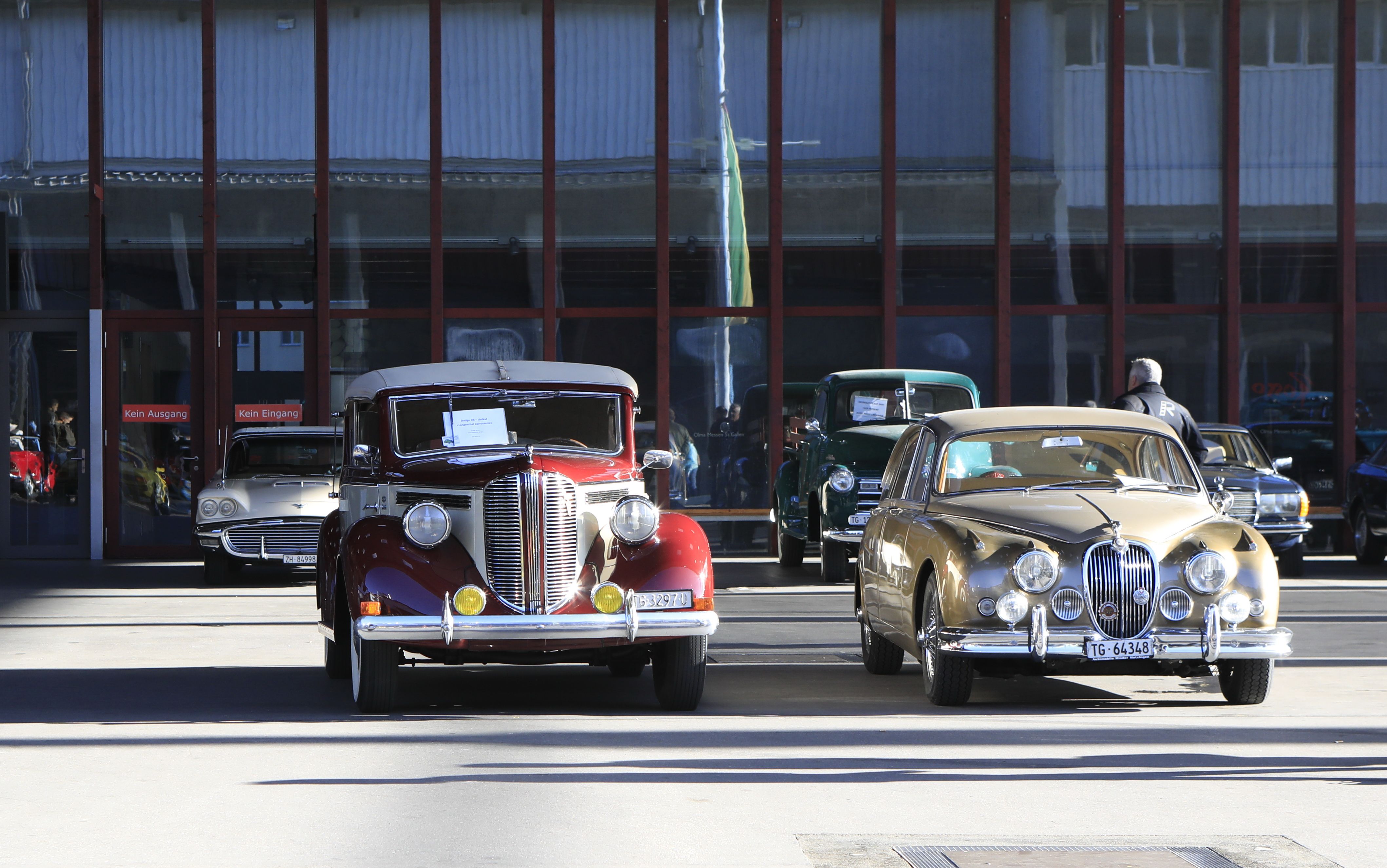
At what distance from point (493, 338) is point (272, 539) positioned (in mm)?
4895

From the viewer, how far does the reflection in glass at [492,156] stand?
70.3 feet

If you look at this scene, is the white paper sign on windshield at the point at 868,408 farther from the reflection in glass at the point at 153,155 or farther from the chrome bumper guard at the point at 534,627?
the reflection in glass at the point at 153,155

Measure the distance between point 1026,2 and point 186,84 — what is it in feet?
35.2

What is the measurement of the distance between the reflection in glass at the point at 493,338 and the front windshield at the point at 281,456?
3130 millimetres

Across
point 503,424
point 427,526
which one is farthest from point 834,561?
point 427,526

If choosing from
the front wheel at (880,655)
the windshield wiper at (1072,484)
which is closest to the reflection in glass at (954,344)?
the front wheel at (880,655)

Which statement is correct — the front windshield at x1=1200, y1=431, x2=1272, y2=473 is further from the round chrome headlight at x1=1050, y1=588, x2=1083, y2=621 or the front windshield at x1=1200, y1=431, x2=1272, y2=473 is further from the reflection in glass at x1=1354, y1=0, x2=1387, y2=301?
the round chrome headlight at x1=1050, y1=588, x2=1083, y2=621

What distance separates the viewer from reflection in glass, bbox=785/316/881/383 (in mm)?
21328

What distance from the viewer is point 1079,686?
1051cm

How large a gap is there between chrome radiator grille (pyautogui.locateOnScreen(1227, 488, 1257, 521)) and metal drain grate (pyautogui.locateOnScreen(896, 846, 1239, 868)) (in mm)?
12264

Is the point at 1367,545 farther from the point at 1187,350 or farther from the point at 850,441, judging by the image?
the point at 850,441

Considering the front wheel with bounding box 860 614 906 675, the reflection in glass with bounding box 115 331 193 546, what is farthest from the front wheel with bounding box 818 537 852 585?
the reflection in glass with bounding box 115 331 193 546

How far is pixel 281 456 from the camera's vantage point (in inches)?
724

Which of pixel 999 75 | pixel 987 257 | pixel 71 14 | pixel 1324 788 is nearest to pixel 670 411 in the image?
pixel 987 257
